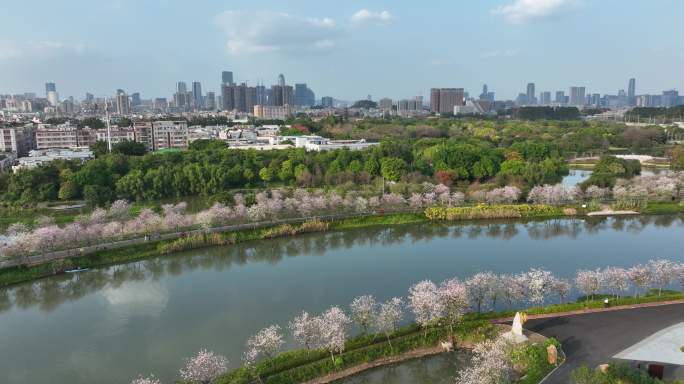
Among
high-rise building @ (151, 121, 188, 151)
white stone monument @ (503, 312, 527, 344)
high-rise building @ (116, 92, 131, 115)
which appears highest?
high-rise building @ (116, 92, 131, 115)

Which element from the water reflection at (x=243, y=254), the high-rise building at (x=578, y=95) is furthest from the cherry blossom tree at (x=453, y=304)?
the high-rise building at (x=578, y=95)

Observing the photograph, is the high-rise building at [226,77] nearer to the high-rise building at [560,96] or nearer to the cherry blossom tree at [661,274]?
the high-rise building at [560,96]

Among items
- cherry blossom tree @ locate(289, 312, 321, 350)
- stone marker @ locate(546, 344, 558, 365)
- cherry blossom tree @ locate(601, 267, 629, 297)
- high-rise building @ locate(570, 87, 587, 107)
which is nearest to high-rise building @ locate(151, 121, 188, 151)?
cherry blossom tree @ locate(289, 312, 321, 350)

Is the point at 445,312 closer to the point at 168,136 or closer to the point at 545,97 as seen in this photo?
the point at 168,136

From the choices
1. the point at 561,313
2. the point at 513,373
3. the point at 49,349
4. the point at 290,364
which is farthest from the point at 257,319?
the point at 561,313

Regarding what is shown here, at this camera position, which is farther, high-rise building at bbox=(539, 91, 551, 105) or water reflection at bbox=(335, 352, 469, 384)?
high-rise building at bbox=(539, 91, 551, 105)

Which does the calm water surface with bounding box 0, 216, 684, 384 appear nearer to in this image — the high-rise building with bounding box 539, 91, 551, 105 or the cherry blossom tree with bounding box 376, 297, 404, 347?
the cherry blossom tree with bounding box 376, 297, 404, 347

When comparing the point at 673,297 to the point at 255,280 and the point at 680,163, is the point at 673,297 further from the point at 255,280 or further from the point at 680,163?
the point at 680,163
